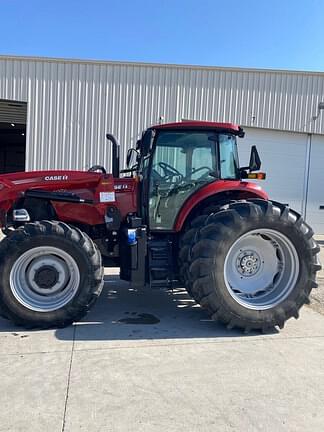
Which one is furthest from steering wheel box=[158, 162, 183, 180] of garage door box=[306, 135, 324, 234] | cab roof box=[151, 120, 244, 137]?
garage door box=[306, 135, 324, 234]

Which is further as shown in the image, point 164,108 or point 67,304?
point 164,108

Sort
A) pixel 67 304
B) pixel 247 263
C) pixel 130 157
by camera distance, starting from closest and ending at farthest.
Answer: pixel 67 304 < pixel 247 263 < pixel 130 157

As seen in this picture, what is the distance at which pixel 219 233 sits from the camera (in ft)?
13.3

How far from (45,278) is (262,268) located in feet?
8.20

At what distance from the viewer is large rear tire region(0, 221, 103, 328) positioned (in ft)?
13.2

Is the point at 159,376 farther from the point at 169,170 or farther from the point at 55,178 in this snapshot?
the point at 55,178

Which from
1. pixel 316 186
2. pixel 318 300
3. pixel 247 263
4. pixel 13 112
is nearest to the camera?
pixel 247 263

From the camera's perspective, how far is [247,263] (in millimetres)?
4484

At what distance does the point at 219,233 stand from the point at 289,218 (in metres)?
0.87

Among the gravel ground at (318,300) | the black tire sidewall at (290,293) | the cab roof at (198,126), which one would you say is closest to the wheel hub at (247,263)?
the black tire sidewall at (290,293)

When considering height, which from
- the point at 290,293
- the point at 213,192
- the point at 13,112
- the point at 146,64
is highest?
the point at 146,64

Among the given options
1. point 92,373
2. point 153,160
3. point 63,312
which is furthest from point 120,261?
point 92,373

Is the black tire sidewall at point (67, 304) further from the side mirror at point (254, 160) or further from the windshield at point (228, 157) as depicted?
the side mirror at point (254, 160)

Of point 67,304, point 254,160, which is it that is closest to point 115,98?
point 254,160
